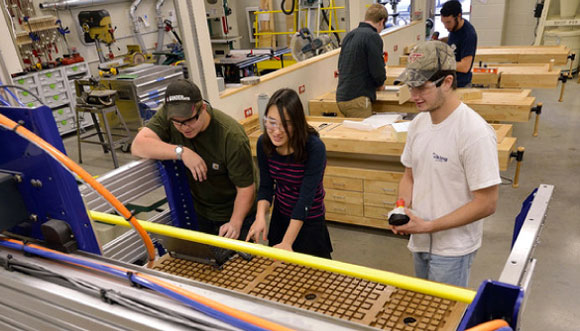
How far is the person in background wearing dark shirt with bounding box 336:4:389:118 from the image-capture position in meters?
3.95

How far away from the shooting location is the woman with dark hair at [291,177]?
1859 mm

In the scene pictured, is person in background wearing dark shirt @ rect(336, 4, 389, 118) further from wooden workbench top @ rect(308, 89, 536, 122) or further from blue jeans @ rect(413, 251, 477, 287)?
blue jeans @ rect(413, 251, 477, 287)

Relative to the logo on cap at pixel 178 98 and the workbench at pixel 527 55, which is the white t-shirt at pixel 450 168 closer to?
the logo on cap at pixel 178 98

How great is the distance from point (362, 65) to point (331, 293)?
10.1ft

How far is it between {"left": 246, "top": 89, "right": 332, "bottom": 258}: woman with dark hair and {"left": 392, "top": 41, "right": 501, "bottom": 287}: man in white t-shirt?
41 cm

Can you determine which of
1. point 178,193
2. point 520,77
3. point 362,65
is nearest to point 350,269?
point 178,193

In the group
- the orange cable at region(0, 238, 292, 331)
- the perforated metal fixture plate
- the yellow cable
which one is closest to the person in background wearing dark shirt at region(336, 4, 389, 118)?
the perforated metal fixture plate

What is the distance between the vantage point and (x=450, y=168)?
164cm

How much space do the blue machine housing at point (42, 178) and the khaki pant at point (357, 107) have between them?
337cm

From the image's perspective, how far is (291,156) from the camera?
1957 millimetres

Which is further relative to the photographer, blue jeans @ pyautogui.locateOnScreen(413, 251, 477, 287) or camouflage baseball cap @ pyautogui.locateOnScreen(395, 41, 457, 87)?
blue jeans @ pyautogui.locateOnScreen(413, 251, 477, 287)

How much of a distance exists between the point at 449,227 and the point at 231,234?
3.05 feet

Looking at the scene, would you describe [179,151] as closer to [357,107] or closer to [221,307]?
[221,307]

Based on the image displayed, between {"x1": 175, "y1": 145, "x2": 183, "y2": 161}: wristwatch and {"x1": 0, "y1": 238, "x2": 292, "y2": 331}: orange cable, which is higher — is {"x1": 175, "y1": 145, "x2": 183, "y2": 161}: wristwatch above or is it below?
below
